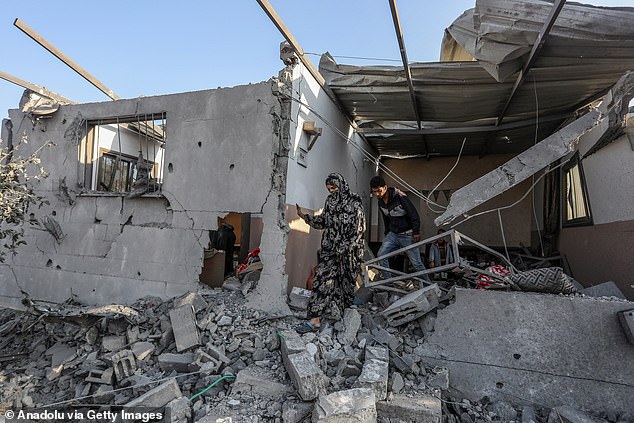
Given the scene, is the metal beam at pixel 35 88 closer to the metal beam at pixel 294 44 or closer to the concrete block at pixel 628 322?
the metal beam at pixel 294 44

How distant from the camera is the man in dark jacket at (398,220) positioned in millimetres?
4691

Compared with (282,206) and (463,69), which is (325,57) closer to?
(463,69)

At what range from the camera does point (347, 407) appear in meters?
2.69

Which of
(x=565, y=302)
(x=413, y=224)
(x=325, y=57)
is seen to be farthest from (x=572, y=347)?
(x=325, y=57)

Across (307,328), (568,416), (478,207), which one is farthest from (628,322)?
(478,207)

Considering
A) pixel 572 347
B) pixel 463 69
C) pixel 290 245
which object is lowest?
pixel 572 347

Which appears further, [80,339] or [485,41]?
[80,339]

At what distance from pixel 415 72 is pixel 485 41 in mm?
1025

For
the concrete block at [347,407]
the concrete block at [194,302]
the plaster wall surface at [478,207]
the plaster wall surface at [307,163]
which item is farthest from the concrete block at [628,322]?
the plaster wall surface at [478,207]

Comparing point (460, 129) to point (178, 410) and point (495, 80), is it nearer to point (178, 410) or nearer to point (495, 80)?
point (495, 80)

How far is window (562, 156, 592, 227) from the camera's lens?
5.53 meters

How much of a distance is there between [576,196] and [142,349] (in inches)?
266

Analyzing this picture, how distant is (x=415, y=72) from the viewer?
496 centimetres

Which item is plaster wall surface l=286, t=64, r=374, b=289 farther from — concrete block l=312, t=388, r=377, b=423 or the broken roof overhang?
concrete block l=312, t=388, r=377, b=423
